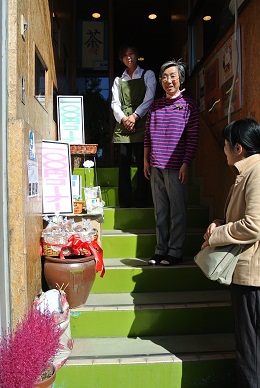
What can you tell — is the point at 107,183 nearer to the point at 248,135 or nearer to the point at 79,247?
the point at 79,247

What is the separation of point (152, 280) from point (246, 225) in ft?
5.10

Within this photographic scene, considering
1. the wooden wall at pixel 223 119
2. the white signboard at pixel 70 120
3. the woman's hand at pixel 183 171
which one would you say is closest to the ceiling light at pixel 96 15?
the wooden wall at pixel 223 119

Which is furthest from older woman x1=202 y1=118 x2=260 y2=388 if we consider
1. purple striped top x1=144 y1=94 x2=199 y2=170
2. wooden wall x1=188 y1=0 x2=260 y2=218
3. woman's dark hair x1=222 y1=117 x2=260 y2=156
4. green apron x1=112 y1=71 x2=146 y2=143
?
green apron x1=112 y1=71 x2=146 y2=143

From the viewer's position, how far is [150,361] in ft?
8.20

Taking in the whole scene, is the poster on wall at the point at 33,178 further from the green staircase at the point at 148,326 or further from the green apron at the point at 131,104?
the green apron at the point at 131,104

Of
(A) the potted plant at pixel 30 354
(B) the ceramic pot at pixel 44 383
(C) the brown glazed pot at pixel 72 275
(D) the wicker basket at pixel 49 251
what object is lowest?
(B) the ceramic pot at pixel 44 383

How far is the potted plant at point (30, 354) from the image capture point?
1808 mm

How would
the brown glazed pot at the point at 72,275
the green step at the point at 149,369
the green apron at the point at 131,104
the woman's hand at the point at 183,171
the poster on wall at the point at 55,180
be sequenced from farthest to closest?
the green apron at the point at 131,104, the poster on wall at the point at 55,180, the woman's hand at the point at 183,171, the brown glazed pot at the point at 72,275, the green step at the point at 149,369

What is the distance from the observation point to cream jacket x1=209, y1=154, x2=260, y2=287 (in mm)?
1945

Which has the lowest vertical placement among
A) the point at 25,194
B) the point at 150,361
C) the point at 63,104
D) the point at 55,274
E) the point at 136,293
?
the point at 150,361

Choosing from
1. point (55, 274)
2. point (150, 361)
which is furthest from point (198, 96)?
point (150, 361)

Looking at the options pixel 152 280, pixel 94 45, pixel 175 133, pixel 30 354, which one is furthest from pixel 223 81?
pixel 94 45

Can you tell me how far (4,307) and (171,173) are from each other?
5.97 ft

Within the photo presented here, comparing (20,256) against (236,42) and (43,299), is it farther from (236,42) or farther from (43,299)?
(236,42)
